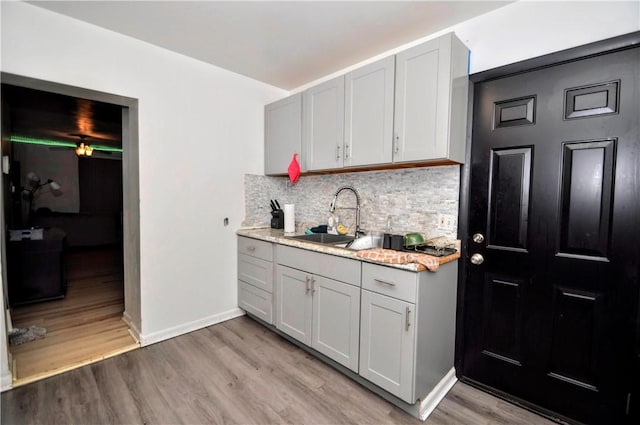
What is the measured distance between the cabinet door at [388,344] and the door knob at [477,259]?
0.64 m

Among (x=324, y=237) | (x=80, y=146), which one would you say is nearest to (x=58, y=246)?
(x=80, y=146)

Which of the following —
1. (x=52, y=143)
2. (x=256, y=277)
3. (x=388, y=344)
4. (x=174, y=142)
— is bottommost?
(x=388, y=344)

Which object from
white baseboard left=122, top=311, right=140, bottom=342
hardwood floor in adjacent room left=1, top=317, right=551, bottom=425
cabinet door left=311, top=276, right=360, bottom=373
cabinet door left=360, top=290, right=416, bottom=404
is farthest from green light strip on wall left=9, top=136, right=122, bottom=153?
cabinet door left=360, top=290, right=416, bottom=404

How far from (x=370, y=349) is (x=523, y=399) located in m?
0.97

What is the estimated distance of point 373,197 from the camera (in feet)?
8.00

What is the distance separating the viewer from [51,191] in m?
5.92

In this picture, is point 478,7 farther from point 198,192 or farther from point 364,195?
point 198,192

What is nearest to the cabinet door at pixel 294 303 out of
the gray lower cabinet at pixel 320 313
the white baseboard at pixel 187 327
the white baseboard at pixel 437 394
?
the gray lower cabinet at pixel 320 313

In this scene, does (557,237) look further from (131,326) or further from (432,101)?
(131,326)

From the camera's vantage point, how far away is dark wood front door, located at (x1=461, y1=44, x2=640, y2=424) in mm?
1407

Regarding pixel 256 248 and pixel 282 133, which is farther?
pixel 282 133

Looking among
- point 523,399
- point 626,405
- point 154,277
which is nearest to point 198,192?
point 154,277

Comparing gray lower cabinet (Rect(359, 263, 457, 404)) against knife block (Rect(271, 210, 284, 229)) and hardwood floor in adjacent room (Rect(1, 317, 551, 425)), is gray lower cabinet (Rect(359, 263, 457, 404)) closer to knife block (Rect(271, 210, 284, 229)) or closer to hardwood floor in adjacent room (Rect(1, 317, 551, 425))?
hardwood floor in adjacent room (Rect(1, 317, 551, 425))

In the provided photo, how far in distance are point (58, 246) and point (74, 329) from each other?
1300 millimetres
